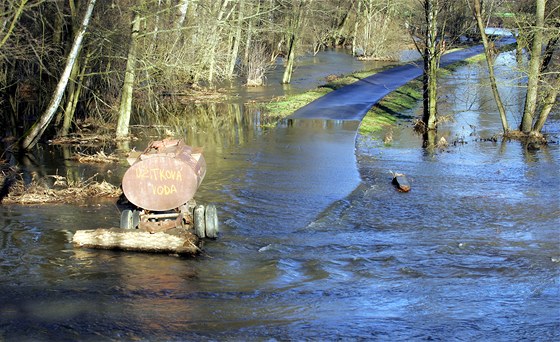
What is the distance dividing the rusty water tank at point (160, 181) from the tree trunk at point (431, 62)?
17.0 m

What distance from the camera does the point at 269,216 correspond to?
592 inches

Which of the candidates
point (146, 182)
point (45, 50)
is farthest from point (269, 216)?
point (45, 50)

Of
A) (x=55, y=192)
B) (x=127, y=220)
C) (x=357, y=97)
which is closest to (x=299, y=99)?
(x=357, y=97)

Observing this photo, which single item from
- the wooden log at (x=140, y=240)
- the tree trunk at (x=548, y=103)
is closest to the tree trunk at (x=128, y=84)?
the wooden log at (x=140, y=240)

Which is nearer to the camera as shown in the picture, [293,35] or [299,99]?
[299,99]

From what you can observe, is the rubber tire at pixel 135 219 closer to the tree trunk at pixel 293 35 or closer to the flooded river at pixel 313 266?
the flooded river at pixel 313 266

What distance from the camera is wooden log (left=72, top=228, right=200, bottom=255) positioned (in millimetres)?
11906

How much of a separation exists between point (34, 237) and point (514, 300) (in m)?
8.39

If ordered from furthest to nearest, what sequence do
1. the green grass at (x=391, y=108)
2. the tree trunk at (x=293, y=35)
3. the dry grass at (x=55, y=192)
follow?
1. the tree trunk at (x=293, y=35)
2. the green grass at (x=391, y=108)
3. the dry grass at (x=55, y=192)

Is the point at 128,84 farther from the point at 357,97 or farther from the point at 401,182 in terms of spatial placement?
the point at 357,97

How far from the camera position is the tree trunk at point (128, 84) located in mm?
22822

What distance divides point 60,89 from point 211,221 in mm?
10145

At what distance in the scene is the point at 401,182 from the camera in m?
18.3

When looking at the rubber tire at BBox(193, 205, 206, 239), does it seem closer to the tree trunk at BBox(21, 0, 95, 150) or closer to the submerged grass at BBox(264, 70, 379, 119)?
the tree trunk at BBox(21, 0, 95, 150)
